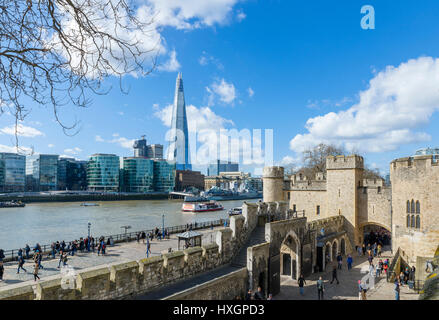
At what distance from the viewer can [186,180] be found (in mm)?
143500

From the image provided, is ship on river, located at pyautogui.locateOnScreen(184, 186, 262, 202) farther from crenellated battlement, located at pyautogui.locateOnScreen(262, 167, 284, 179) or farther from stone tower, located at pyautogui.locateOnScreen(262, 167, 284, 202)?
crenellated battlement, located at pyautogui.locateOnScreen(262, 167, 284, 179)

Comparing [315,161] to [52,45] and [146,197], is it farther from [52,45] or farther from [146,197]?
[146,197]

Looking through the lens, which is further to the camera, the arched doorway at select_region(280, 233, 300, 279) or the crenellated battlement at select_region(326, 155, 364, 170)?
the crenellated battlement at select_region(326, 155, 364, 170)

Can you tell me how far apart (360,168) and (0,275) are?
26629mm

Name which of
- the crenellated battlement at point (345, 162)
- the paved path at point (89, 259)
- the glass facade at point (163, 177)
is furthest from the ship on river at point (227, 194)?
the paved path at point (89, 259)

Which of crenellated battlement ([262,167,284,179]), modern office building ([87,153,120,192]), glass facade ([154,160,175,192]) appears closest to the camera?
crenellated battlement ([262,167,284,179])

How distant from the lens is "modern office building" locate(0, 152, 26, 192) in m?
101

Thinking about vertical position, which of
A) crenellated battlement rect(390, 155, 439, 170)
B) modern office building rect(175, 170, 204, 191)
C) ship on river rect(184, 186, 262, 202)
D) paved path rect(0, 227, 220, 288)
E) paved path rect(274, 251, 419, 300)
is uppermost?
crenellated battlement rect(390, 155, 439, 170)

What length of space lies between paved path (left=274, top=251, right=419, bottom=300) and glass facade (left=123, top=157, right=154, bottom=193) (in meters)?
108

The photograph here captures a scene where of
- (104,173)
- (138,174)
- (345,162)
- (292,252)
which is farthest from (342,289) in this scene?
(138,174)

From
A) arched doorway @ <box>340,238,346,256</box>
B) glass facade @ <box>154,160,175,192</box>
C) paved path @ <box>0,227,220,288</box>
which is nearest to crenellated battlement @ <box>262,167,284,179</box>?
arched doorway @ <box>340,238,346,256</box>

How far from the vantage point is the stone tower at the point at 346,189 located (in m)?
24.7

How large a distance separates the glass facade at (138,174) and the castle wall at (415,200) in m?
109
